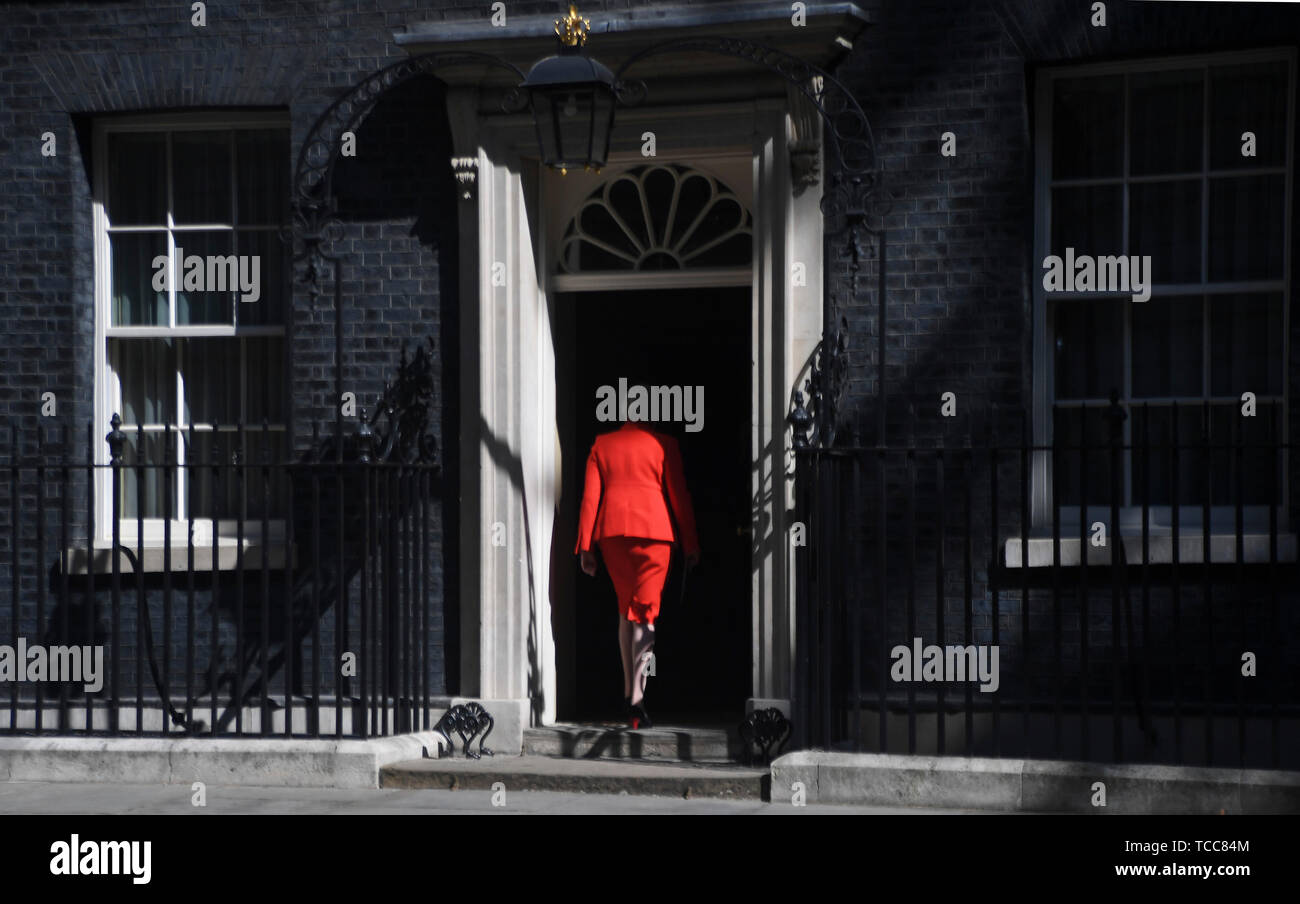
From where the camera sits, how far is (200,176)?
419 inches

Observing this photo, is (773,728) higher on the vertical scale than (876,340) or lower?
lower

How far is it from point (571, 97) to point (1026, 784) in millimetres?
3864

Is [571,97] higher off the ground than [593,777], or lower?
higher

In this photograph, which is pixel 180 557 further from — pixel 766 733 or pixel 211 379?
pixel 766 733

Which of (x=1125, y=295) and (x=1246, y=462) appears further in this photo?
(x=1125, y=295)

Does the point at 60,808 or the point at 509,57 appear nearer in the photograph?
the point at 60,808

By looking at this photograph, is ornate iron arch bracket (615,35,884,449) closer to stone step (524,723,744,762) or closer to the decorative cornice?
stone step (524,723,744,762)

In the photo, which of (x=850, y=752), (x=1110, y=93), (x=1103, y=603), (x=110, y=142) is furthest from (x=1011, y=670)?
(x=110, y=142)

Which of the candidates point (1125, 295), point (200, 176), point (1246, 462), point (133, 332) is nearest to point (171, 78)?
point (200, 176)

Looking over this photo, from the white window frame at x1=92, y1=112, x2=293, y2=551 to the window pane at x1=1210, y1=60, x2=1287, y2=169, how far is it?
16.9ft

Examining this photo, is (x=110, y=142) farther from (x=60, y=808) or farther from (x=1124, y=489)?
(x=1124, y=489)

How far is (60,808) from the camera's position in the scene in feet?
27.5
